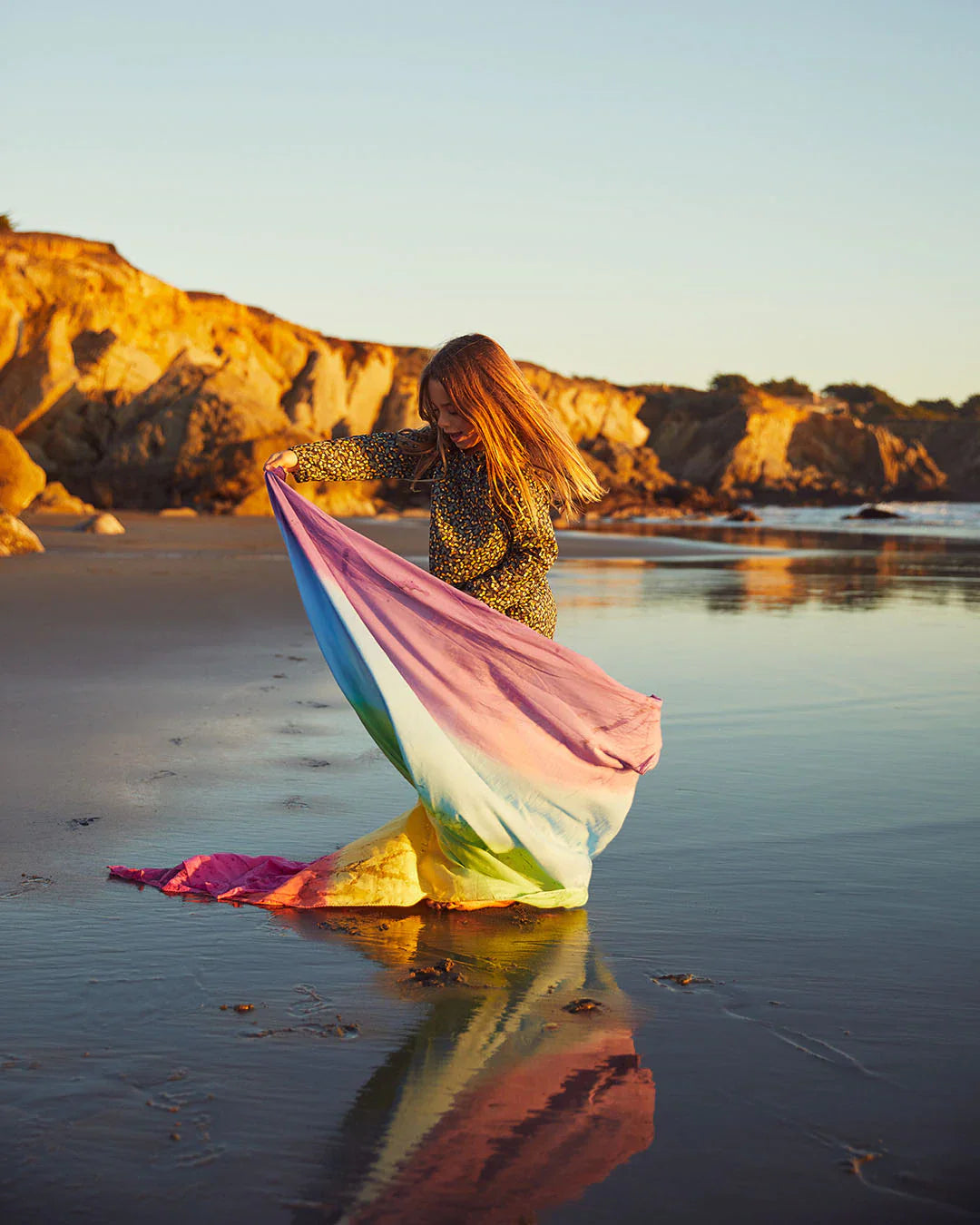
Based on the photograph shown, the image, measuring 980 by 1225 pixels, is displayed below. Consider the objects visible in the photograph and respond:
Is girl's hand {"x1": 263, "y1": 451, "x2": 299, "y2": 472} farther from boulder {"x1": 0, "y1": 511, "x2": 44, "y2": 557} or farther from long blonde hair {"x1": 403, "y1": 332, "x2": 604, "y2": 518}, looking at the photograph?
boulder {"x1": 0, "y1": 511, "x2": 44, "y2": 557}

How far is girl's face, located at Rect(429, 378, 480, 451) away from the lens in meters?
3.54

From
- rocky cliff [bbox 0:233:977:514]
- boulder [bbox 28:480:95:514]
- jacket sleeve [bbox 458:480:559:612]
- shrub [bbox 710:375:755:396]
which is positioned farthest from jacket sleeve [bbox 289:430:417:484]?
shrub [bbox 710:375:755:396]

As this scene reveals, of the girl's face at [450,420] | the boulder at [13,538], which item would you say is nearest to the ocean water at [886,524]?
the boulder at [13,538]

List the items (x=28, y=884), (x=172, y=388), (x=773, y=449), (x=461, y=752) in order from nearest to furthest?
1. (x=461, y=752)
2. (x=28, y=884)
3. (x=172, y=388)
4. (x=773, y=449)

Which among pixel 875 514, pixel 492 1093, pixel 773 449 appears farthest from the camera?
pixel 773 449

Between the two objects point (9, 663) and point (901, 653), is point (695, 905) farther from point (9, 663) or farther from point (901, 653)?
point (901, 653)

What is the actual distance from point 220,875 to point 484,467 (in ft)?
4.84

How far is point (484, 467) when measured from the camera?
3631 mm

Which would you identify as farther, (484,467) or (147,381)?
(147,381)

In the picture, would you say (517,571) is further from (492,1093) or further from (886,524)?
(886,524)

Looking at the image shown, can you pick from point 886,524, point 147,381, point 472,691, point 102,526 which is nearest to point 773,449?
point 886,524

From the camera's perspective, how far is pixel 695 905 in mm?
3598

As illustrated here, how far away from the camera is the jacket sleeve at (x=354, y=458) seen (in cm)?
378

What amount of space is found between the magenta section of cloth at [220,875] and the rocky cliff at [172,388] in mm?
25957
